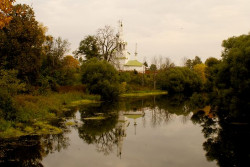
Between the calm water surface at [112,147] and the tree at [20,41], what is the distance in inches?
436

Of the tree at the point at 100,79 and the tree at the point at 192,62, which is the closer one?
the tree at the point at 100,79

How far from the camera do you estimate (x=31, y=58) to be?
31969 millimetres

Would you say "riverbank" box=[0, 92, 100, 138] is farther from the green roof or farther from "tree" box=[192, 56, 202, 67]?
"tree" box=[192, 56, 202, 67]

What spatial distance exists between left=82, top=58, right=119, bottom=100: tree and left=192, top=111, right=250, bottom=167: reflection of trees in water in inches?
961

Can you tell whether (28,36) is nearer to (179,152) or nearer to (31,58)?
(31,58)

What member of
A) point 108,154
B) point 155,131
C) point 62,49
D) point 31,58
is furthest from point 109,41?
point 108,154

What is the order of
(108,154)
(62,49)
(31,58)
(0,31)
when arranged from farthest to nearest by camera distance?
(62,49)
(31,58)
(0,31)
(108,154)

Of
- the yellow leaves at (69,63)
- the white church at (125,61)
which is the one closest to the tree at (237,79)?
the yellow leaves at (69,63)

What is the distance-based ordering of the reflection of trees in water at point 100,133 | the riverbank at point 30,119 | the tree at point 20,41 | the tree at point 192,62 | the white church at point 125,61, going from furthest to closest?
the tree at point 192,62 < the white church at point 125,61 < the tree at point 20,41 < the riverbank at point 30,119 < the reflection of trees in water at point 100,133

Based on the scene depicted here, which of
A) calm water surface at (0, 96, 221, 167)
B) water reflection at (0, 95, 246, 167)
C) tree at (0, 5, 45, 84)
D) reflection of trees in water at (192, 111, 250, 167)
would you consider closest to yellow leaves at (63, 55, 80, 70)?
tree at (0, 5, 45, 84)

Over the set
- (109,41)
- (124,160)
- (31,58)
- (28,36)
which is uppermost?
(109,41)

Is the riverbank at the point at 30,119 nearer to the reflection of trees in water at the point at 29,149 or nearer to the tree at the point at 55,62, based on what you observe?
the reflection of trees in water at the point at 29,149

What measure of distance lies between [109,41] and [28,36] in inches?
1263

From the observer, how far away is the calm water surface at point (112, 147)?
15031 mm
